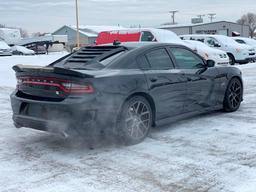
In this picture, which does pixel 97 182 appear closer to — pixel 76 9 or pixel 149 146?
pixel 149 146

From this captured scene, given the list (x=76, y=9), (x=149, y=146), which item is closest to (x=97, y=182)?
(x=149, y=146)

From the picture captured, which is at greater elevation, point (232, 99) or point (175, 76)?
point (175, 76)

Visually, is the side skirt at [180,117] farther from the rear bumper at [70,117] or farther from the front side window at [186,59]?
the rear bumper at [70,117]

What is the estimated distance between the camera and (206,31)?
61.5 meters

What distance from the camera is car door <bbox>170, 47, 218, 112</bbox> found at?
669cm

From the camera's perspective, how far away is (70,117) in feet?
16.9

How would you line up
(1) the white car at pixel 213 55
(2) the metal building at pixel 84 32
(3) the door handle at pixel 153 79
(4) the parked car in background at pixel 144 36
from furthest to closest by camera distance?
(2) the metal building at pixel 84 32, (4) the parked car in background at pixel 144 36, (1) the white car at pixel 213 55, (3) the door handle at pixel 153 79

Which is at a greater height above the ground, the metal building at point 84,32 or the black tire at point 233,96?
the metal building at point 84,32

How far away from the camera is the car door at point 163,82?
6047mm

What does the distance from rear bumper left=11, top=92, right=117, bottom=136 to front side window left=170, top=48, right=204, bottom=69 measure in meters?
1.86

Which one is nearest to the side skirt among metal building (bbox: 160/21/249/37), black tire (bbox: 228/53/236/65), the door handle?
the door handle

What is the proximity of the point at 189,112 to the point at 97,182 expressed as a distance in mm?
2809

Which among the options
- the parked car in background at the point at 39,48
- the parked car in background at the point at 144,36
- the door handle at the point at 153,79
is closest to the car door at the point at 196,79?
the door handle at the point at 153,79

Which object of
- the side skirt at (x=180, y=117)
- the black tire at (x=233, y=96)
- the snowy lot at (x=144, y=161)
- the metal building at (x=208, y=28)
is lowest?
the snowy lot at (x=144, y=161)
